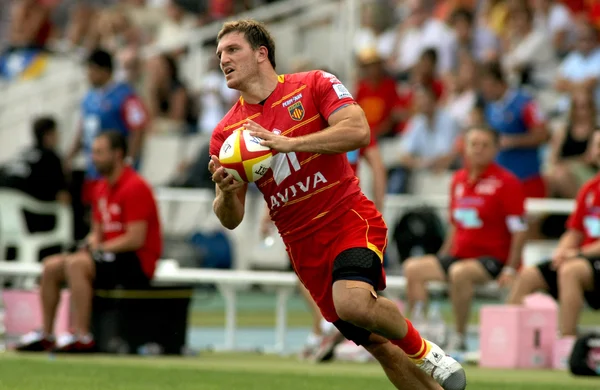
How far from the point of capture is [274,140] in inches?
268

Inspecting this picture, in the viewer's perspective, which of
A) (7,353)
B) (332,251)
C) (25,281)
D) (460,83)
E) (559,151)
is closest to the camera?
(332,251)

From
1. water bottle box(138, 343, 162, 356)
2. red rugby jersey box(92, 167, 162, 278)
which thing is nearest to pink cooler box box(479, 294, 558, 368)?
water bottle box(138, 343, 162, 356)

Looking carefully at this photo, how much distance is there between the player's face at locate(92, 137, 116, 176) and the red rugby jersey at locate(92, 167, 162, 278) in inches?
5.5

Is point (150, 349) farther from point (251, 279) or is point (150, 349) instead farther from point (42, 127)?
point (42, 127)

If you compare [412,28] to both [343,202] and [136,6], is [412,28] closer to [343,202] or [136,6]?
[136,6]

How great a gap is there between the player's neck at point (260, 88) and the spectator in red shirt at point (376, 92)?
31.2ft

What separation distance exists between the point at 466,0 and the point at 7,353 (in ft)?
32.9

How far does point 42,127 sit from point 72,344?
161 inches

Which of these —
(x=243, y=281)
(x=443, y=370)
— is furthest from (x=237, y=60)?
(x=243, y=281)

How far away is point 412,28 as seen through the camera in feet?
64.0

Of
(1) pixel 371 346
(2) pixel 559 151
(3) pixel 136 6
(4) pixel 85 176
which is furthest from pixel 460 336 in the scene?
(3) pixel 136 6

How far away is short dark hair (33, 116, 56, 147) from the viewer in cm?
1502

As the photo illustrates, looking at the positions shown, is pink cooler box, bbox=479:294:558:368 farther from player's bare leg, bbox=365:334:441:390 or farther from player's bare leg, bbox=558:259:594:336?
player's bare leg, bbox=365:334:441:390

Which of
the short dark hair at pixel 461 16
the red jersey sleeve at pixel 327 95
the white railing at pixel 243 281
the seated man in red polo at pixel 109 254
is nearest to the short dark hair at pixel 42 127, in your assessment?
the white railing at pixel 243 281
